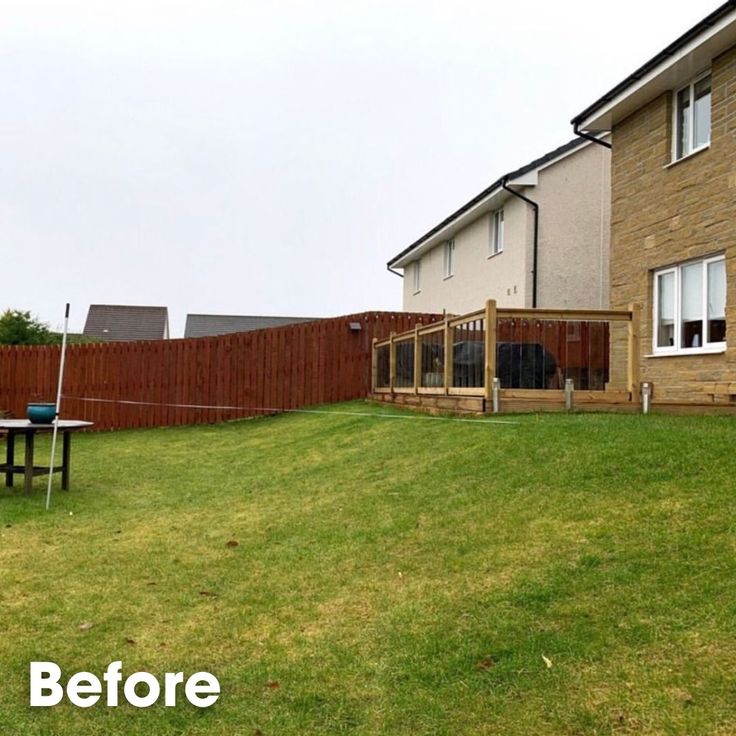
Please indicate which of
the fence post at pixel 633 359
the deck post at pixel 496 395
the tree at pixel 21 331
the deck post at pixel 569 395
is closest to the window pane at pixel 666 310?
the fence post at pixel 633 359

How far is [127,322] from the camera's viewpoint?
177ft

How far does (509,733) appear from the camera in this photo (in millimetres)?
2904

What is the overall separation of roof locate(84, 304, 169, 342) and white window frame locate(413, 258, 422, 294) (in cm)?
2871

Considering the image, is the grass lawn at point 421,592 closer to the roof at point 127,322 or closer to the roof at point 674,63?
the roof at point 674,63

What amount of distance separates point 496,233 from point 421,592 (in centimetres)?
1593

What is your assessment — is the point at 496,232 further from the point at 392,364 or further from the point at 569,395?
the point at 569,395

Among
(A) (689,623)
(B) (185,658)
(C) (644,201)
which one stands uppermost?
(C) (644,201)

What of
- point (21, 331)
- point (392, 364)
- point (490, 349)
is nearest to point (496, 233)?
point (392, 364)

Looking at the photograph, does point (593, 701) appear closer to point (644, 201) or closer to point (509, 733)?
point (509, 733)

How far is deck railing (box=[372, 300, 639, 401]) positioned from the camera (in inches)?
379

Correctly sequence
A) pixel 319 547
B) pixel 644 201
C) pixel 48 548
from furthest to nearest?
pixel 644 201 → pixel 48 548 → pixel 319 547

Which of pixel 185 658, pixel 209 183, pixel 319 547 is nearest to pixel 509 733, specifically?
pixel 185 658

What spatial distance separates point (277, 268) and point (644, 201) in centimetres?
4145

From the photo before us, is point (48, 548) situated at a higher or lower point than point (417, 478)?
lower
